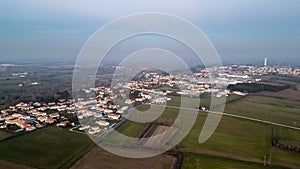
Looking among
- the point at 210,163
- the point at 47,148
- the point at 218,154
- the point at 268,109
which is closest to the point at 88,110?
the point at 47,148

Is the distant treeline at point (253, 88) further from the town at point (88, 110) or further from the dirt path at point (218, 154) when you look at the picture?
the dirt path at point (218, 154)

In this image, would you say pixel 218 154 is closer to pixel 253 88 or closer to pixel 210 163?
pixel 210 163

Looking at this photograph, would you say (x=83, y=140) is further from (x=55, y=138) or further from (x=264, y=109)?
(x=264, y=109)

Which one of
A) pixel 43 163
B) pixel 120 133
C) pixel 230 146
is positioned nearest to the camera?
pixel 43 163

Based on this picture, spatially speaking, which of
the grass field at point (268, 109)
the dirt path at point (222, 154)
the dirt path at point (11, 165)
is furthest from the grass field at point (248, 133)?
the dirt path at point (11, 165)

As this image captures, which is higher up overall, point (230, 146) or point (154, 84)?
point (154, 84)

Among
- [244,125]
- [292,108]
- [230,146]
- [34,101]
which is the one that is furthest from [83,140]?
[292,108]

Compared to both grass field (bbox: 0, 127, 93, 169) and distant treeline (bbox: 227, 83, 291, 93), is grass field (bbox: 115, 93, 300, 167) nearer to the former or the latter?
grass field (bbox: 0, 127, 93, 169)

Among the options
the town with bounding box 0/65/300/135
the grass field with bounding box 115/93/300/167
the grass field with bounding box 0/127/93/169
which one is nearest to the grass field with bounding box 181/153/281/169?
the grass field with bounding box 115/93/300/167
